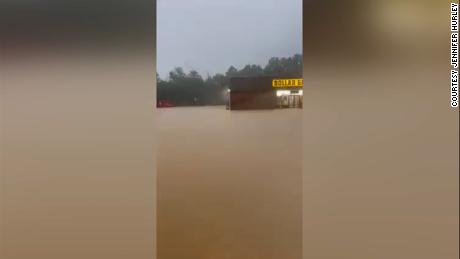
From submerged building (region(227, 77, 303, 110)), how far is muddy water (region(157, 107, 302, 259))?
2.2 inches

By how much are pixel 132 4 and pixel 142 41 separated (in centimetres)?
23

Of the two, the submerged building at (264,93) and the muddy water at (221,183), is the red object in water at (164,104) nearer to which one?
the muddy water at (221,183)

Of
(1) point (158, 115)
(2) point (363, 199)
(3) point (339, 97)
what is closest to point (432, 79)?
(3) point (339, 97)

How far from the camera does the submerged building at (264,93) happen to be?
1.85m

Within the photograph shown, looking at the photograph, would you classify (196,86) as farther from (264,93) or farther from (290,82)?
(290,82)

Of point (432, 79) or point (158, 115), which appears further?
point (158, 115)

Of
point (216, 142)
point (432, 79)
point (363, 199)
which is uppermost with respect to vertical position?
point (432, 79)

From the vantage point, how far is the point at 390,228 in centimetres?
181

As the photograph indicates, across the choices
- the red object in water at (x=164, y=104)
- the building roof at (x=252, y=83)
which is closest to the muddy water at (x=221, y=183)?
the red object in water at (x=164, y=104)

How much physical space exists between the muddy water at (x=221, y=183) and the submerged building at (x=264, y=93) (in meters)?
0.06

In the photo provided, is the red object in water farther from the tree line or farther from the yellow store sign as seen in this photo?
the yellow store sign

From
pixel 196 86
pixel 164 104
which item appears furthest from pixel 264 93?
pixel 164 104

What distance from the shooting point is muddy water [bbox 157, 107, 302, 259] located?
1.90 meters

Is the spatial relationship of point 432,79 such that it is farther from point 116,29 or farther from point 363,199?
point 116,29
